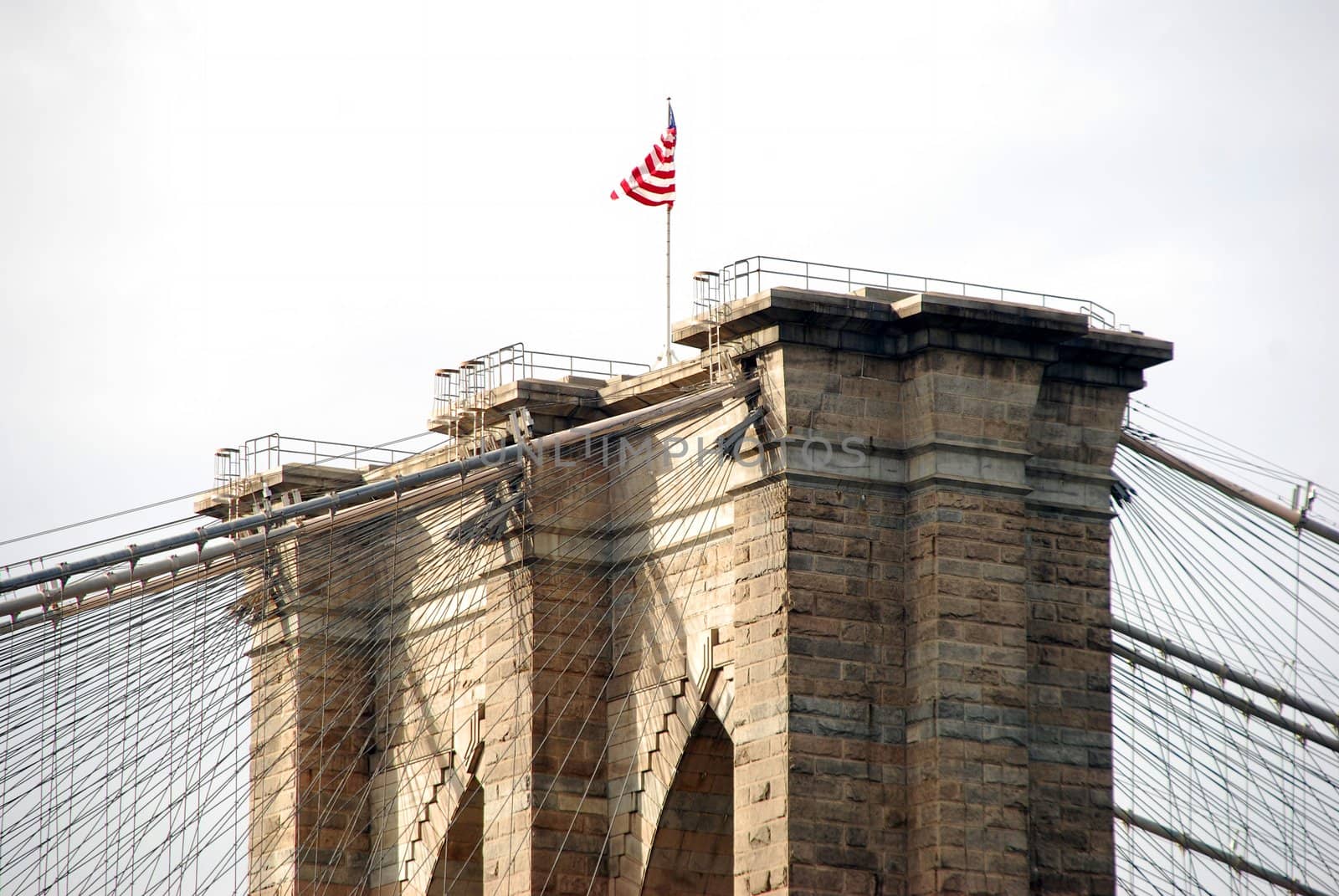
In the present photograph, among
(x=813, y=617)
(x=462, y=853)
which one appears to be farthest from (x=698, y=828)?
(x=462, y=853)

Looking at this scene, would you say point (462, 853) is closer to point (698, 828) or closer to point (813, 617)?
point (698, 828)

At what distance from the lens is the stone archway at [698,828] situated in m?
37.8

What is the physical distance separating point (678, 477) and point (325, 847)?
11.4 meters

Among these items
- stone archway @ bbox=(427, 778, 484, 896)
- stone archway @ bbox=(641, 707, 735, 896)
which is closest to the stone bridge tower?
stone archway @ bbox=(641, 707, 735, 896)

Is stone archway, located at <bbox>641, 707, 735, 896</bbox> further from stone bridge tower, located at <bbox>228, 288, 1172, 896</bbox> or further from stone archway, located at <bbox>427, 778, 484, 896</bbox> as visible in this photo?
stone archway, located at <bbox>427, 778, 484, 896</bbox>

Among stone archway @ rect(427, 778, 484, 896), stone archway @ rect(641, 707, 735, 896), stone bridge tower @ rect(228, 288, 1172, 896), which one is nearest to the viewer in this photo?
stone bridge tower @ rect(228, 288, 1172, 896)

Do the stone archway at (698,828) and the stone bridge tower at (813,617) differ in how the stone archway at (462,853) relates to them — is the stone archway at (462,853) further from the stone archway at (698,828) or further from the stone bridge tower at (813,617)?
the stone archway at (698,828)

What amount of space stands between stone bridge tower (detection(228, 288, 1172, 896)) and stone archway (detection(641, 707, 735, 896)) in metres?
0.04

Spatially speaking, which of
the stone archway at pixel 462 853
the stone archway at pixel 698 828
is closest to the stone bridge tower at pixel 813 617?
the stone archway at pixel 698 828

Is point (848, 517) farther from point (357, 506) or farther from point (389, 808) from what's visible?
point (389, 808)

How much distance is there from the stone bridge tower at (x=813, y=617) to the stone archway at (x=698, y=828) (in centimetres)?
4

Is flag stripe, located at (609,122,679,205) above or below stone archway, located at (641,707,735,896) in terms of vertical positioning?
above

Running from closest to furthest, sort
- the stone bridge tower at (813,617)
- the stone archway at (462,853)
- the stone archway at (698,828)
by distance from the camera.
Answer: the stone bridge tower at (813,617)
the stone archway at (698,828)
the stone archway at (462,853)

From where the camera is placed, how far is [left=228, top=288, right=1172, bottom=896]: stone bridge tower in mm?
33688
